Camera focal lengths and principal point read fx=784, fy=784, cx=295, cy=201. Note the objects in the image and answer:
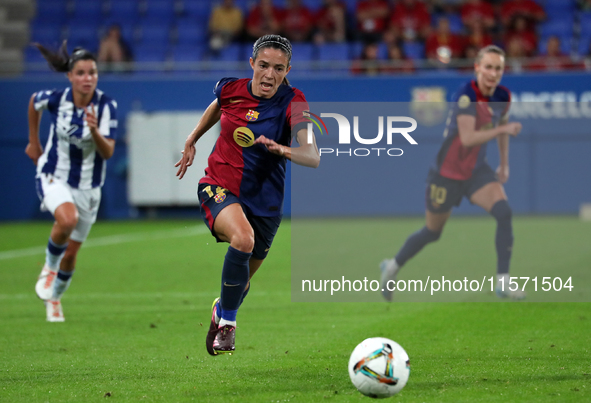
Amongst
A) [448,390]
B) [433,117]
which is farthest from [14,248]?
[448,390]

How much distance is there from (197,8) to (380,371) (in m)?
17.0

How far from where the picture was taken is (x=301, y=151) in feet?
14.8

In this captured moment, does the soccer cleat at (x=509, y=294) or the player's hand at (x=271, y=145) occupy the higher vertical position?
the player's hand at (x=271, y=145)

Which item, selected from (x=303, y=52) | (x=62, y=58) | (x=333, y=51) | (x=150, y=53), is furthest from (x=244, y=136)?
(x=150, y=53)

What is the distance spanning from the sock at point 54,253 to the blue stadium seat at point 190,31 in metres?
12.7

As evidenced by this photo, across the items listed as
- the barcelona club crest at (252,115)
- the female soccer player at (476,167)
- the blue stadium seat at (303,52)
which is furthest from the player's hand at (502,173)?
the blue stadium seat at (303,52)

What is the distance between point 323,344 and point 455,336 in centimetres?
98

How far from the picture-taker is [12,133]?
17.9 metres

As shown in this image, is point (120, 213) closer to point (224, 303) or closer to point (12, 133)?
point (12, 133)

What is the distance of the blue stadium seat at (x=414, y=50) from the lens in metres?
17.6

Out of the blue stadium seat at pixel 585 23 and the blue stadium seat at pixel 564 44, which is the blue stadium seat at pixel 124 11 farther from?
the blue stadium seat at pixel 585 23

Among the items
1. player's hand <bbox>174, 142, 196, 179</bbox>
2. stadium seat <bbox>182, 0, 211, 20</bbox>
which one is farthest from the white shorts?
stadium seat <bbox>182, 0, 211, 20</bbox>

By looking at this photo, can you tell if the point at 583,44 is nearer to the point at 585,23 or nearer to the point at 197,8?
the point at 585,23

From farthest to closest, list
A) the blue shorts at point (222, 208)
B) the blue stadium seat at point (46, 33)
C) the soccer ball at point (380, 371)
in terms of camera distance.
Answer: the blue stadium seat at point (46, 33) < the blue shorts at point (222, 208) < the soccer ball at point (380, 371)
